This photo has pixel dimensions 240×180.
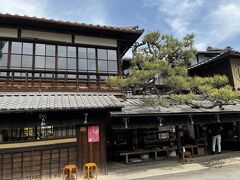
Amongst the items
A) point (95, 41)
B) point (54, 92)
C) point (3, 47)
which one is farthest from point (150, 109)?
point (3, 47)

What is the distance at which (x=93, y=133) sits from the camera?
36.9ft

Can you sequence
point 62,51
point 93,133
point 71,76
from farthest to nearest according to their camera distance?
point 62,51, point 71,76, point 93,133

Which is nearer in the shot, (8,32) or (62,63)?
(8,32)

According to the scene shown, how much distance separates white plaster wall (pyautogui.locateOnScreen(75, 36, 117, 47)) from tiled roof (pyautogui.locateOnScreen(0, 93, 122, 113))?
11.7 feet

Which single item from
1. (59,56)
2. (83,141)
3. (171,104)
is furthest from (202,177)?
(59,56)

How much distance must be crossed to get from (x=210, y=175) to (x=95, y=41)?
9.63m

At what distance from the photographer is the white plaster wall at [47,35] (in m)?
12.8

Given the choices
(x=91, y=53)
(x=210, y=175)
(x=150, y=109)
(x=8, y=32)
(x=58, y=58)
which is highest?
(x=8, y=32)

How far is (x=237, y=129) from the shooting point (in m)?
16.5

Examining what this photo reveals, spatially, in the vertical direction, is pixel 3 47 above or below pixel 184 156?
above

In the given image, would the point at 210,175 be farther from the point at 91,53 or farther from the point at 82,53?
the point at 82,53

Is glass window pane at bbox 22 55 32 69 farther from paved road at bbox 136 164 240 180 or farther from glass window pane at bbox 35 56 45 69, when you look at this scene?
paved road at bbox 136 164 240 180

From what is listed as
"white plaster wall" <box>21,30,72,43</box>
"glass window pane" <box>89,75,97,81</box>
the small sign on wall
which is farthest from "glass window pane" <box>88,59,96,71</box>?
the small sign on wall

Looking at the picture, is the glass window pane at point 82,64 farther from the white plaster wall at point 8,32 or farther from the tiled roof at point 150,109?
the white plaster wall at point 8,32
